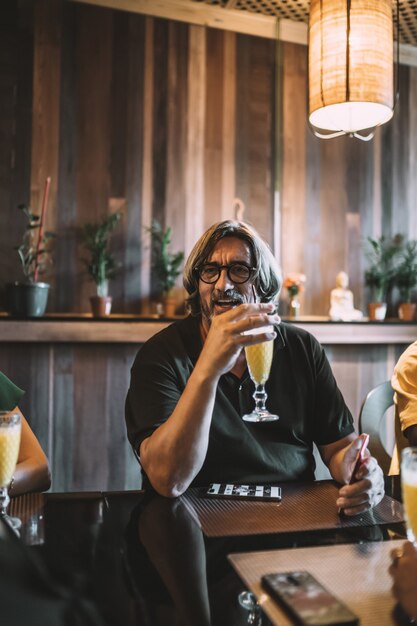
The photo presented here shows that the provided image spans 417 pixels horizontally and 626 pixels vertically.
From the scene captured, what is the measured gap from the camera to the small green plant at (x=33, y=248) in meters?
3.04

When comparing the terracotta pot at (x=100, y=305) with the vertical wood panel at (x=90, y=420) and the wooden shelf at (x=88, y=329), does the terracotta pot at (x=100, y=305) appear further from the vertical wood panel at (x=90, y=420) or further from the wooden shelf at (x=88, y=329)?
the vertical wood panel at (x=90, y=420)

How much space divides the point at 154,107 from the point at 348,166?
1.42 m

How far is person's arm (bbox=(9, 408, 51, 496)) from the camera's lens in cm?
133

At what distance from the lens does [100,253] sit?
126 inches

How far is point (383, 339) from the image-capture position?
3.60 meters

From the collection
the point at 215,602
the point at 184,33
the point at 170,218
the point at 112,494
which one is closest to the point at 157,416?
the point at 112,494

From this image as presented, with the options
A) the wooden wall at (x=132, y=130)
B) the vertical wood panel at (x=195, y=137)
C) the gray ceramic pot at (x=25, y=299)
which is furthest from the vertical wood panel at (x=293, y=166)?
the gray ceramic pot at (x=25, y=299)

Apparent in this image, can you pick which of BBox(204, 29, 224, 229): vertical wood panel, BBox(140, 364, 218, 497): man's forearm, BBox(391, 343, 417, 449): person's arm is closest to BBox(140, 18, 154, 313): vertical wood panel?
BBox(204, 29, 224, 229): vertical wood panel

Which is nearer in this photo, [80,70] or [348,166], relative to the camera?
[80,70]

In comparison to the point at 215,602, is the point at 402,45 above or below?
above

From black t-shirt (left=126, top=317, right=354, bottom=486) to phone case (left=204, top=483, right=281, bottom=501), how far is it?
0.12 metres

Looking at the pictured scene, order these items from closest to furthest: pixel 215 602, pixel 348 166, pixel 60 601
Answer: pixel 60 601 < pixel 215 602 < pixel 348 166

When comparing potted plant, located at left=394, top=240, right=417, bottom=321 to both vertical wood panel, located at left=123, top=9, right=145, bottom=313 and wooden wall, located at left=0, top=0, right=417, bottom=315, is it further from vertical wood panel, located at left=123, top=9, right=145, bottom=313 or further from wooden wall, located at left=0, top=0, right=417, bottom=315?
vertical wood panel, located at left=123, top=9, right=145, bottom=313

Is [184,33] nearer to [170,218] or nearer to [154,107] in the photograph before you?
[154,107]
